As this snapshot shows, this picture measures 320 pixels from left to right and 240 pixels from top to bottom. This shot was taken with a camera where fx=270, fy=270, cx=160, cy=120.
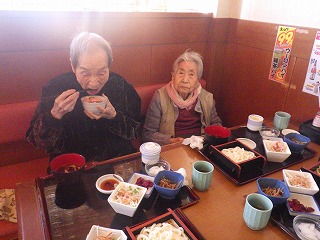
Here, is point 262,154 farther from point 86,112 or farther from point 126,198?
point 86,112

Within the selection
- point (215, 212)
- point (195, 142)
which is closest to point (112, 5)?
point (195, 142)

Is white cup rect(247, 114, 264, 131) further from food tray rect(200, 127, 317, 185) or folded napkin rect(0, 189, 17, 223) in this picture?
folded napkin rect(0, 189, 17, 223)

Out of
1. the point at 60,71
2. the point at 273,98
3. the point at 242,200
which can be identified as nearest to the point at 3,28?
the point at 60,71

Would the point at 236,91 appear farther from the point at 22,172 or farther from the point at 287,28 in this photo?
the point at 22,172

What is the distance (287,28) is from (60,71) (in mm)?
1772

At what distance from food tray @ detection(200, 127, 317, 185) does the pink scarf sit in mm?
519

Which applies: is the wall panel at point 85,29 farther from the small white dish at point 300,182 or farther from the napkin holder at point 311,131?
the small white dish at point 300,182

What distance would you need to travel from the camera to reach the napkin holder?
5.70 feet

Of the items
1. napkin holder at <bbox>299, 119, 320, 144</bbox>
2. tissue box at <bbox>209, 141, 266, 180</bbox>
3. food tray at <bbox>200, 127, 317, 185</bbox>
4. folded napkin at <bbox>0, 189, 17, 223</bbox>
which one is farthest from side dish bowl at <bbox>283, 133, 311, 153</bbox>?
folded napkin at <bbox>0, 189, 17, 223</bbox>

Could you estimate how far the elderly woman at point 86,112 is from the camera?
5.44 ft

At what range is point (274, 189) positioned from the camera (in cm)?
122

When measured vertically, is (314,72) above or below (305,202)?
above

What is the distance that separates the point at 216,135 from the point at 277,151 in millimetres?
364

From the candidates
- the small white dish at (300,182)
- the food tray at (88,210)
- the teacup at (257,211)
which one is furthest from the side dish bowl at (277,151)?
the food tray at (88,210)
